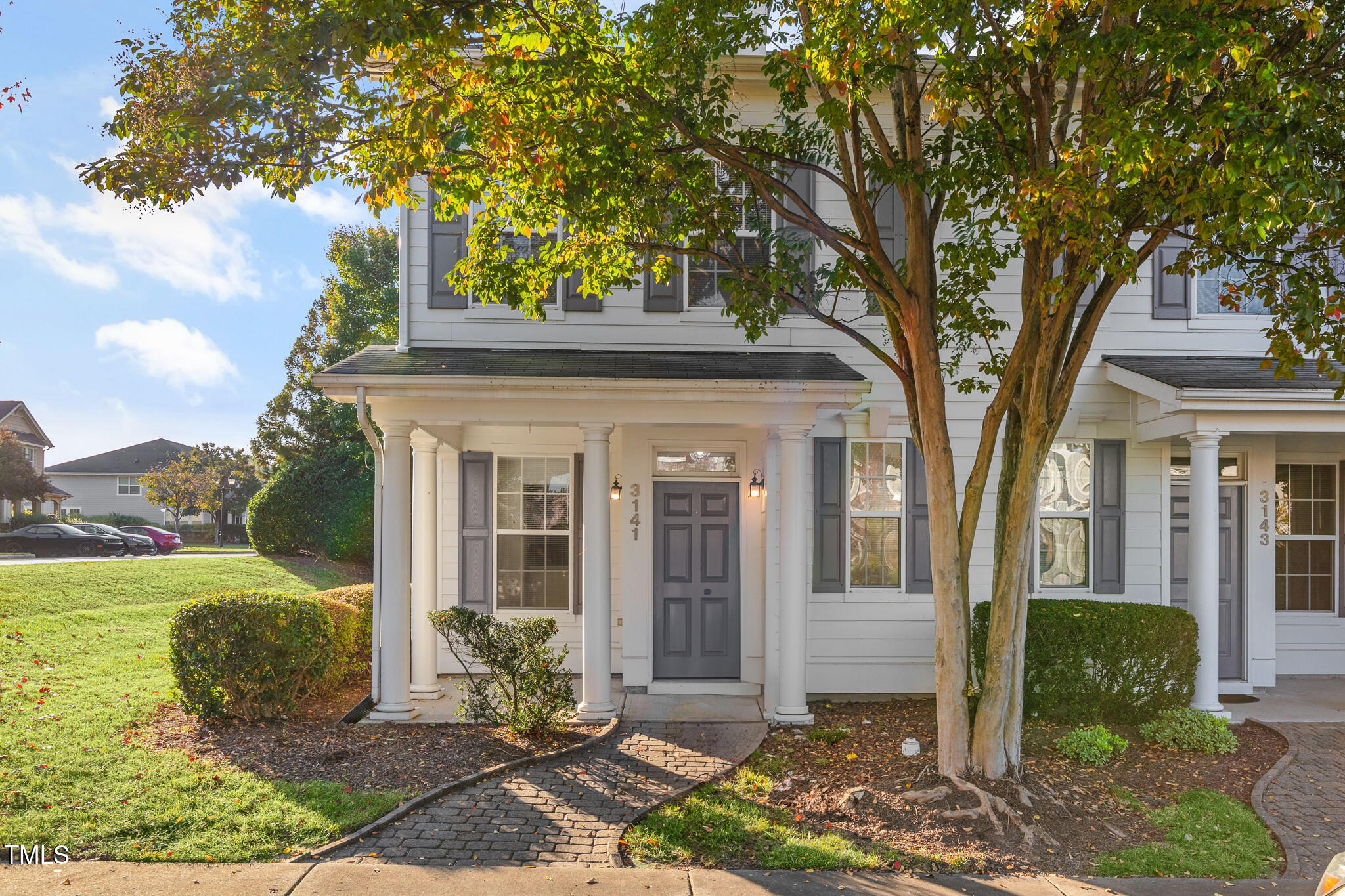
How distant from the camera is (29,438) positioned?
43.5m

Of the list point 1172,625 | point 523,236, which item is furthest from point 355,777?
point 1172,625

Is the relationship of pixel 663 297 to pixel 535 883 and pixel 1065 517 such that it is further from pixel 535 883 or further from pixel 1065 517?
pixel 535 883

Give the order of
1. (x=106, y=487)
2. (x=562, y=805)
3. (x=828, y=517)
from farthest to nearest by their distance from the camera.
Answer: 1. (x=106, y=487)
2. (x=828, y=517)
3. (x=562, y=805)

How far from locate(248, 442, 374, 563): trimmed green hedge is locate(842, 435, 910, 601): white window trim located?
17025 millimetres

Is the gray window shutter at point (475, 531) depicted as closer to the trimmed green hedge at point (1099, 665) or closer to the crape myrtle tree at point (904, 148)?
the crape myrtle tree at point (904, 148)

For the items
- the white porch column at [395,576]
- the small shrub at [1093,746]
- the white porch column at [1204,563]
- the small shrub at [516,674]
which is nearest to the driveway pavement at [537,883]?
the small shrub at [1093,746]

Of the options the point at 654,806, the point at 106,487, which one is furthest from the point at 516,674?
the point at 106,487

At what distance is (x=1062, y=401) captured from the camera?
559cm

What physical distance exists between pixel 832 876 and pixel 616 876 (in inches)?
47.2

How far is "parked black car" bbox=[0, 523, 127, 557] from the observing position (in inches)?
947

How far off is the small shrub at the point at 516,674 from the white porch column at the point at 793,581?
2037 millimetres

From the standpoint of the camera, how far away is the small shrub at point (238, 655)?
21.5 feet

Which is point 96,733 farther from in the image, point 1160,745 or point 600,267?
point 1160,745

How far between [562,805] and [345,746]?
212 centimetres
